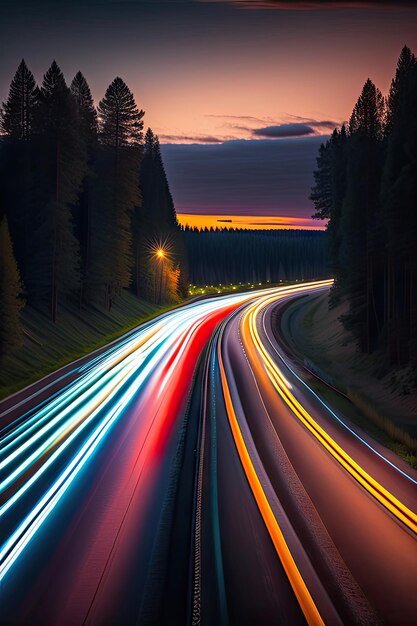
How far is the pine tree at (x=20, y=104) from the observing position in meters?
41.1

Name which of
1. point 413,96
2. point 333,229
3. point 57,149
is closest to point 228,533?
point 413,96

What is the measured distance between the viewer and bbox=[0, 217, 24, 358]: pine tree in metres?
25.3

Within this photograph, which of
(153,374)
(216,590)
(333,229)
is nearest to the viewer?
(216,590)

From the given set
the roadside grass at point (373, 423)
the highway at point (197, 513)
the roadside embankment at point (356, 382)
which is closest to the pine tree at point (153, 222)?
the roadside embankment at point (356, 382)

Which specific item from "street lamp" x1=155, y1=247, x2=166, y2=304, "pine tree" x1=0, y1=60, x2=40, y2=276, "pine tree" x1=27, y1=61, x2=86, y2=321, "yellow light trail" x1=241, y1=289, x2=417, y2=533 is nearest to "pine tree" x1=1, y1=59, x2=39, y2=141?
"pine tree" x1=0, y1=60, x2=40, y2=276

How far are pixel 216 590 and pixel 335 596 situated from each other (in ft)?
6.03

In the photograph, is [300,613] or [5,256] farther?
[5,256]

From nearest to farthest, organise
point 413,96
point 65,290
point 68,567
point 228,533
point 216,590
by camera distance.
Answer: point 216,590, point 68,567, point 228,533, point 413,96, point 65,290

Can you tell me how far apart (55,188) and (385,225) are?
2110 cm

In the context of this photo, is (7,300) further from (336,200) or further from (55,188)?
(336,200)

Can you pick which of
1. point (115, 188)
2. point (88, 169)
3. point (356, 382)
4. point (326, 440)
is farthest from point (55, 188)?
point (326, 440)

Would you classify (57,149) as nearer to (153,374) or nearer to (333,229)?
(153,374)

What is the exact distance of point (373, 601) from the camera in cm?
877

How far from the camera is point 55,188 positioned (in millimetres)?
37312
